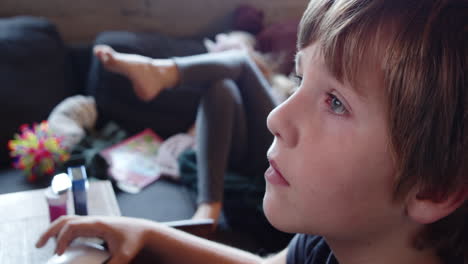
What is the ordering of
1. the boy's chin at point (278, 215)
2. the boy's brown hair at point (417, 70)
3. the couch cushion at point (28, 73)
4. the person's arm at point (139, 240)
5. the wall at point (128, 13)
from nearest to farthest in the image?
the boy's brown hair at point (417, 70) < the boy's chin at point (278, 215) < the person's arm at point (139, 240) < the couch cushion at point (28, 73) < the wall at point (128, 13)

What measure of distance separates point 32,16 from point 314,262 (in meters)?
1.50

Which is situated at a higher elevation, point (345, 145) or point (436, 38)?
point (436, 38)

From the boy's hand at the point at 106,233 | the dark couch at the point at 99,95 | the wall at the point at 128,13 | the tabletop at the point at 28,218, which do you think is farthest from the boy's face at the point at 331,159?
the wall at the point at 128,13

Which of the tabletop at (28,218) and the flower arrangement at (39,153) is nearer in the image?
the tabletop at (28,218)

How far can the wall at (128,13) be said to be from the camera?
169 cm

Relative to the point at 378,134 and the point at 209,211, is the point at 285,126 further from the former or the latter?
the point at 209,211

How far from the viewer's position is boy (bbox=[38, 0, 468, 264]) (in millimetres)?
443

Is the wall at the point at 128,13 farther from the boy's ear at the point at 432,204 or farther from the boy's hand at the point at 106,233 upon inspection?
the boy's ear at the point at 432,204

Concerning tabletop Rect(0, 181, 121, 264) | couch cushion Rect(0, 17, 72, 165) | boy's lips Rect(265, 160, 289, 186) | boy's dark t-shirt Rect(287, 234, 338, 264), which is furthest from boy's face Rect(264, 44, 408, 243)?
couch cushion Rect(0, 17, 72, 165)

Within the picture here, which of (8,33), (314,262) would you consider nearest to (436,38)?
(314,262)

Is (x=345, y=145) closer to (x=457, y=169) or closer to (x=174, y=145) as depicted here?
(x=457, y=169)

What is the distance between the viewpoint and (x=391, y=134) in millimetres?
469

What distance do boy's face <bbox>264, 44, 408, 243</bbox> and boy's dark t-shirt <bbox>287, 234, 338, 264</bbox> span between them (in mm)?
147

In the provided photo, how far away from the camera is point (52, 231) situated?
65cm
